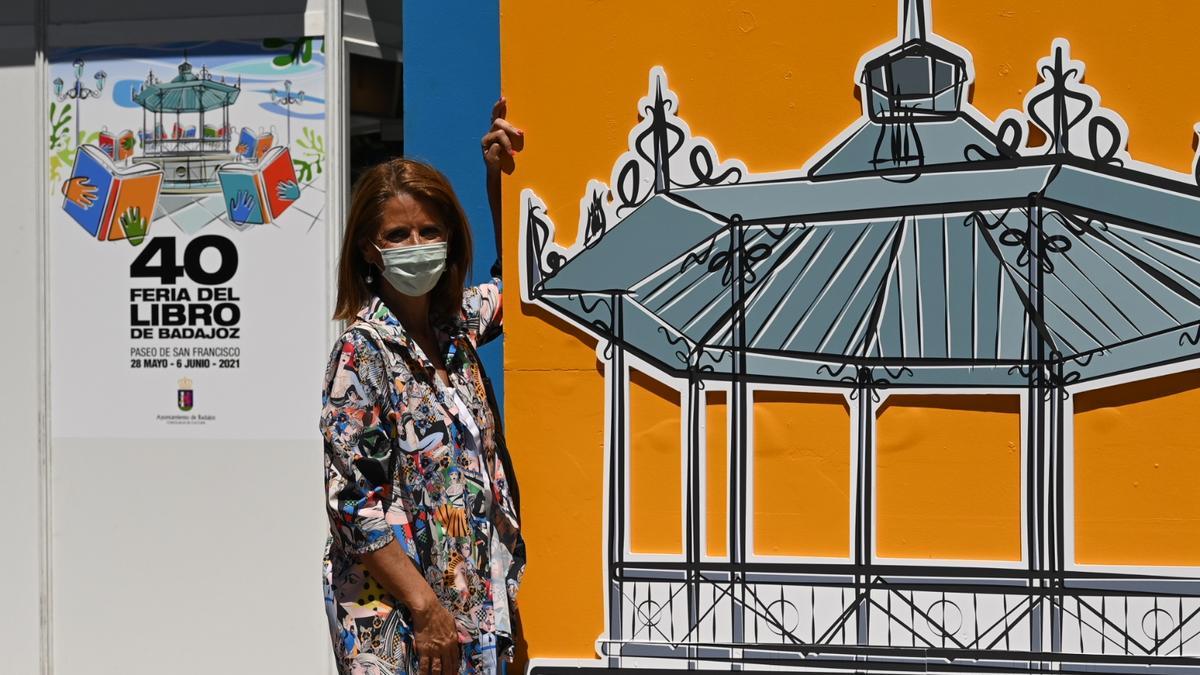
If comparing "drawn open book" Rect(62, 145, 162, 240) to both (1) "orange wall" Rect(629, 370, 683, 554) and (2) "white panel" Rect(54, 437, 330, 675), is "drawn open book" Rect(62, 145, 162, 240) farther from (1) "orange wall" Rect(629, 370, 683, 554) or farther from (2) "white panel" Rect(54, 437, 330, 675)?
(1) "orange wall" Rect(629, 370, 683, 554)

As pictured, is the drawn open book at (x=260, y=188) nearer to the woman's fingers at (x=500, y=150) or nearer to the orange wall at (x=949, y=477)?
the woman's fingers at (x=500, y=150)

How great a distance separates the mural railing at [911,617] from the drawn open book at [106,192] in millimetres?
2718

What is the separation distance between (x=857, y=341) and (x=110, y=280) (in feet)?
10.5

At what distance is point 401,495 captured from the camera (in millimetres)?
2965

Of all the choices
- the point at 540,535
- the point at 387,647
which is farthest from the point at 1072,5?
the point at 387,647

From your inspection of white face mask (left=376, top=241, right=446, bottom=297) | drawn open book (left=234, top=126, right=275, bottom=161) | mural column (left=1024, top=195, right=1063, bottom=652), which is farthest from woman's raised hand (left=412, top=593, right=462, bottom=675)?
drawn open book (left=234, top=126, right=275, bottom=161)

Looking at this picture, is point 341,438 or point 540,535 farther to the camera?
point 540,535

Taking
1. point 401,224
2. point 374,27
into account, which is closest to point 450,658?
point 401,224

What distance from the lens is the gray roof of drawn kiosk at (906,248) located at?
11.1 ft

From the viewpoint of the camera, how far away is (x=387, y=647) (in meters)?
2.94

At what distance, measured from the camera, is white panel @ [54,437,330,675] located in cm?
518

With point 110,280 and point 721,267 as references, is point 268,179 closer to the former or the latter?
point 110,280

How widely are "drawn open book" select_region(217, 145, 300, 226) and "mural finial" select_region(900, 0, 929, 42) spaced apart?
259 cm

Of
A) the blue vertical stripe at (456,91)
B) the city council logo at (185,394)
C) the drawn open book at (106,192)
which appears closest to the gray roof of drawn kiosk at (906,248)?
the blue vertical stripe at (456,91)
